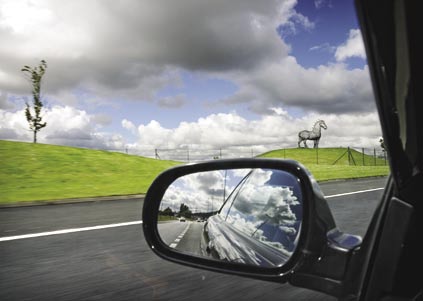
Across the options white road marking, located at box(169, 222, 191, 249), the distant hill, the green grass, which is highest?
the distant hill

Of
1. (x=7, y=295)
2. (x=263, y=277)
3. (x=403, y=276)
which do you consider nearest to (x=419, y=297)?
(x=403, y=276)

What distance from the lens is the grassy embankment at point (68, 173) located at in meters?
15.6

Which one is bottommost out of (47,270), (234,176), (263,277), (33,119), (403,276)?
(47,270)

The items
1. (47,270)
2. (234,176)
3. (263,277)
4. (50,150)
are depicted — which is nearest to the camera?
(263,277)

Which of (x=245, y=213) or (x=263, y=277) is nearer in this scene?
(x=263, y=277)

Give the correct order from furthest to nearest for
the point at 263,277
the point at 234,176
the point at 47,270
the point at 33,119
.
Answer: the point at 33,119 < the point at 47,270 < the point at 234,176 < the point at 263,277

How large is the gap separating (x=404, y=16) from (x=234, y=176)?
1.15 m

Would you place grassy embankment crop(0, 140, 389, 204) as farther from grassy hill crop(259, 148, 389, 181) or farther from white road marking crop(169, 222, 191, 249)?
white road marking crop(169, 222, 191, 249)

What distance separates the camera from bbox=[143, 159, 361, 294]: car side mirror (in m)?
1.19

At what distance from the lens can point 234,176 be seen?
183 centimetres

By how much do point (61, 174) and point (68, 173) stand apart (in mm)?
557

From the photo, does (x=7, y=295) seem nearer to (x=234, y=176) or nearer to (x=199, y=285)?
(x=199, y=285)

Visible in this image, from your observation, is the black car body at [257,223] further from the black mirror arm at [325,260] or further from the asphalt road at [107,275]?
the asphalt road at [107,275]

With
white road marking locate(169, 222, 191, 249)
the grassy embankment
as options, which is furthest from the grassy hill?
white road marking locate(169, 222, 191, 249)
